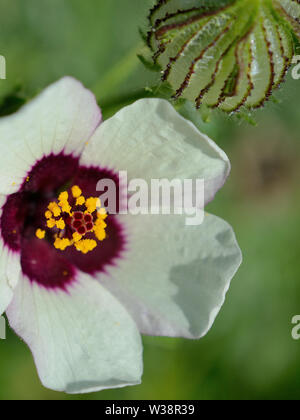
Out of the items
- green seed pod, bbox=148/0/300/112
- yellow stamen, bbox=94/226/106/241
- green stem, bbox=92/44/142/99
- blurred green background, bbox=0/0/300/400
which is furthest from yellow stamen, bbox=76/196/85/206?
blurred green background, bbox=0/0/300/400

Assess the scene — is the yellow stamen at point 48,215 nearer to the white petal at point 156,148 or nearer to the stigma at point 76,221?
the stigma at point 76,221

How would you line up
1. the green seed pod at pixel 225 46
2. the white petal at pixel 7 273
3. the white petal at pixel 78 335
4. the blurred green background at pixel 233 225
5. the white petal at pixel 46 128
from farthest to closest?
1. the blurred green background at pixel 233 225
2. the white petal at pixel 78 335
3. the white petal at pixel 7 273
4. the green seed pod at pixel 225 46
5. the white petal at pixel 46 128

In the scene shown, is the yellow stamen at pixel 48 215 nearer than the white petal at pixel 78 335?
No

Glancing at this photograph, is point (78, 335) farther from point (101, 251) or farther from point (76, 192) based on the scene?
point (76, 192)

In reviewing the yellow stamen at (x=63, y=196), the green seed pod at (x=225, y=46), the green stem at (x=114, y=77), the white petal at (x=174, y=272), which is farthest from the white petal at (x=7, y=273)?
the green stem at (x=114, y=77)

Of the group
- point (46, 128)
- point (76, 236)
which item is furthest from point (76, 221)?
point (46, 128)

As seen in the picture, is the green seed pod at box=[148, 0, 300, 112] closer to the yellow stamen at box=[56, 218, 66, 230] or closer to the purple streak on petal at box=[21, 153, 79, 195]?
the purple streak on petal at box=[21, 153, 79, 195]
